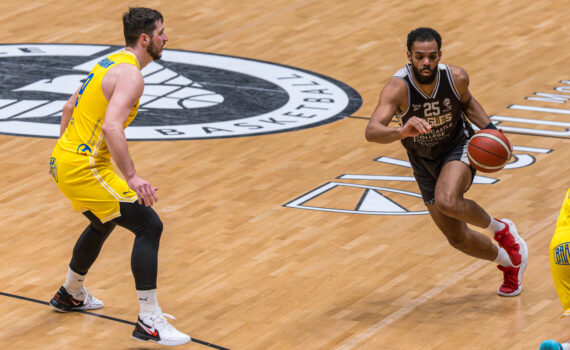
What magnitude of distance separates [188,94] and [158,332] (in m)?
5.58

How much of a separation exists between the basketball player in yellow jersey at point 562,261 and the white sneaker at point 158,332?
1.90 meters

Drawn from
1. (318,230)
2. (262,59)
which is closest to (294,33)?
(262,59)

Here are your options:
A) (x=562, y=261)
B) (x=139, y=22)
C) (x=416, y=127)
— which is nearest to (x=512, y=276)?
(x=416, y=127)

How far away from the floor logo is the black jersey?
369 centimetres

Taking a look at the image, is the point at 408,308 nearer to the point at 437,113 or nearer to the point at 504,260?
the point at 504,260

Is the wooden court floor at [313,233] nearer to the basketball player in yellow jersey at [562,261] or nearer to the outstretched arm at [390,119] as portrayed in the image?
the basketball player in yellow jersey at [562,261]

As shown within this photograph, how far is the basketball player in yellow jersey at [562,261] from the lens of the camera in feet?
17.7

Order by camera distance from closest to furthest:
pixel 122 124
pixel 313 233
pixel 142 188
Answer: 1. pixel 142 188
2. pixel 122 124
3. pixel 313 233

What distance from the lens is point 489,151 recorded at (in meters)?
6.71

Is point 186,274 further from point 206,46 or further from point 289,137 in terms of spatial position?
point 206,46

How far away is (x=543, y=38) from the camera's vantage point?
43.0 ft

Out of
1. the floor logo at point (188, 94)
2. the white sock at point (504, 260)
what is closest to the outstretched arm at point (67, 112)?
the white sock at point (504, 260)

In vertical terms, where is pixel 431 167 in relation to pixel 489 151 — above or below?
below

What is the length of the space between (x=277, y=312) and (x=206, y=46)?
22.0ft
